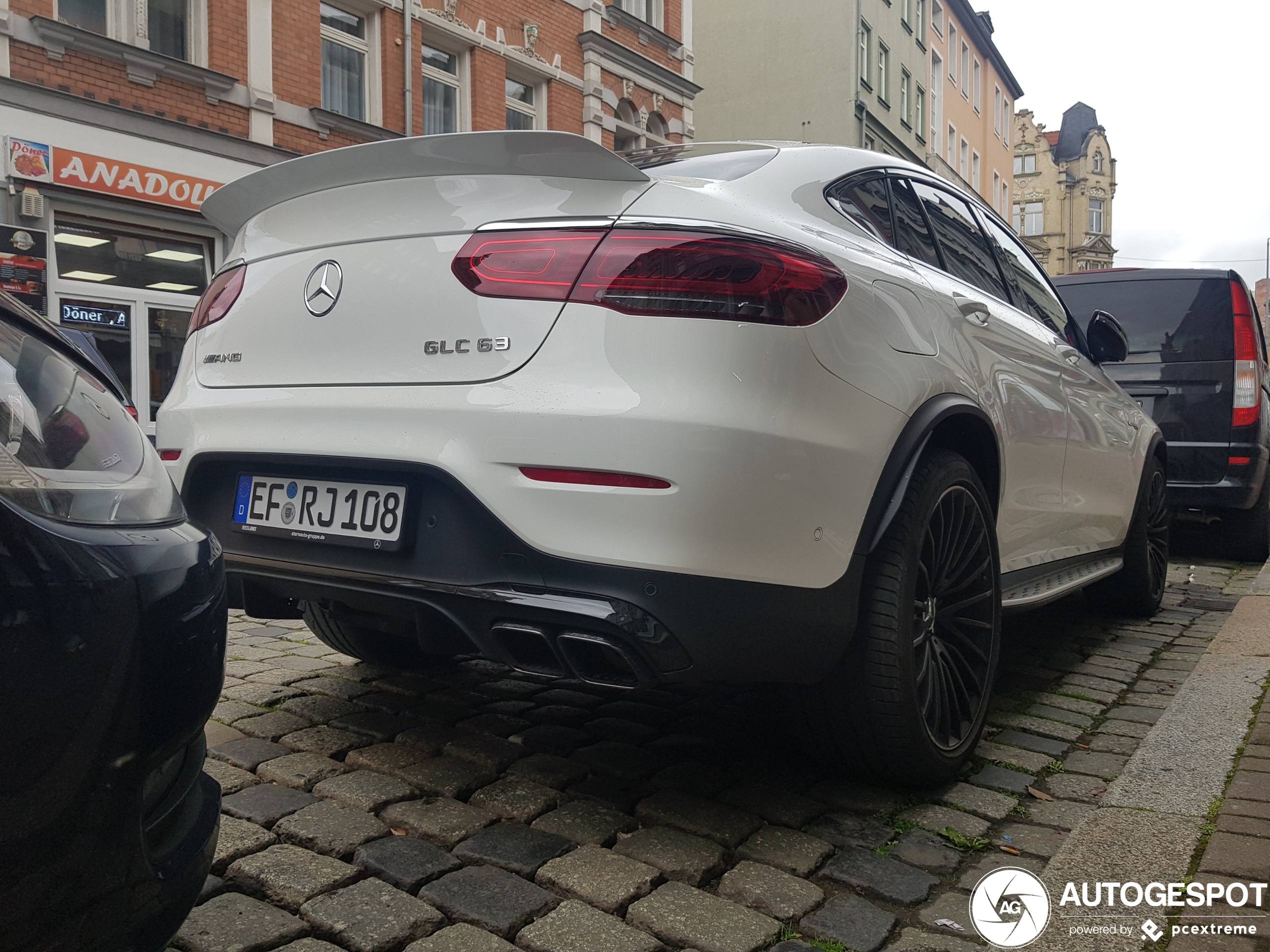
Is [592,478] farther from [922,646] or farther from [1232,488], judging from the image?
[1232,488]

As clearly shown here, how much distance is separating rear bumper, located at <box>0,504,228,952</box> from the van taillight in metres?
0.97

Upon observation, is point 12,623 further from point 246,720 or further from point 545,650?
point 246,720

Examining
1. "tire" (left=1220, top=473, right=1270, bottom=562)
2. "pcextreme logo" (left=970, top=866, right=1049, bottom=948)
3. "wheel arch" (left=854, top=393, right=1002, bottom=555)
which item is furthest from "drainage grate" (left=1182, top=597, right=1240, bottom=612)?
"pcextreme logo" (left=970, top=866, right=1049, bottom=948)

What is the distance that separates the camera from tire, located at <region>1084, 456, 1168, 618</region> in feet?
16.7

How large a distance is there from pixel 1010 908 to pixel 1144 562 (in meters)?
3.51

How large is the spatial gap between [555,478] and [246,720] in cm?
147

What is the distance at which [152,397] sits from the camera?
11.7 m

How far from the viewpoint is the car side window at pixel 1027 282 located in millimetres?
4004

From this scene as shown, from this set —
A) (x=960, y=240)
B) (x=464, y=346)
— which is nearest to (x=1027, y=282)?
(x=960, y=240)

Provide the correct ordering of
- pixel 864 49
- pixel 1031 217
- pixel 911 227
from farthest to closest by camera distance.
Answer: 1. pixel 1031 217
2. pixel 864 49
3. pixel 911 227

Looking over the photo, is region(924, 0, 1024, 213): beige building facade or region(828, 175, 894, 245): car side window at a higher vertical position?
region(924, 0, 1024, 213): beige building facade

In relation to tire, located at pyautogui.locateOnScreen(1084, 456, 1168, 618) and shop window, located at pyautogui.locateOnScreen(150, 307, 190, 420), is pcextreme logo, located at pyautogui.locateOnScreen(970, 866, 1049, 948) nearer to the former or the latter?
tire, located at pyautogui.locateOnScreen(1084, 456, 1168, 618)

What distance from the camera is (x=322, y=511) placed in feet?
8.00

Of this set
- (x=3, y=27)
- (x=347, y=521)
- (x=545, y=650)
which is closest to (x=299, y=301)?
(x=347, y=521)
